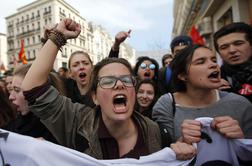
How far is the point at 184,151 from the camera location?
168 centimetres

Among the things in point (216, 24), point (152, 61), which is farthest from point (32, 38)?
point (152, 61)

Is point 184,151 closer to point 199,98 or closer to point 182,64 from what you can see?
point 199,98

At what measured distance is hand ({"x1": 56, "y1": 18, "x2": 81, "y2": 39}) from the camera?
6.49 ft

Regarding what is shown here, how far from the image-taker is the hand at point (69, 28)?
1.98m

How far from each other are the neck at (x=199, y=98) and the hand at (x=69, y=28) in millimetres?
871

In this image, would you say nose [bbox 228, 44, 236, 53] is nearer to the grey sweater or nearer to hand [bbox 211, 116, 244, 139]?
the grey sweater

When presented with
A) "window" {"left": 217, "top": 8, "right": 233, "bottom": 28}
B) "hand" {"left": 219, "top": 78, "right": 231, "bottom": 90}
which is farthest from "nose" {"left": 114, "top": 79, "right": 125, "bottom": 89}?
"window" {"left": 217, "top": 8, "right": 233, "bottom": 28}

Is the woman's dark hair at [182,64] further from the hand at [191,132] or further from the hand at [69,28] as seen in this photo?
the hand at [69,28]

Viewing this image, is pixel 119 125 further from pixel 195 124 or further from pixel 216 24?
pixel 216 24

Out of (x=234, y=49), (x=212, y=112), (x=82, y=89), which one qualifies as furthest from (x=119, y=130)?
(x=82, y=89)

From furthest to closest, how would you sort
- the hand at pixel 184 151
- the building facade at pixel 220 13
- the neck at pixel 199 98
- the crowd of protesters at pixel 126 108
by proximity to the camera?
the building facade at pixel 220 13 → the neck at pixel 199 98 → the crowd of protesters at pixel 126 108 → the hand at pixel 184 151

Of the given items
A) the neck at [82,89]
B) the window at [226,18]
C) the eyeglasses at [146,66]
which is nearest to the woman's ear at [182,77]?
the neck at [82,89]

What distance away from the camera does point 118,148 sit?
1892mm

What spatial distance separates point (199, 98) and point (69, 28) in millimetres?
1042
